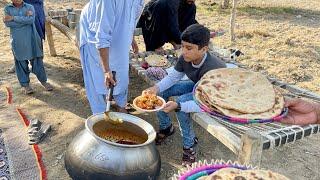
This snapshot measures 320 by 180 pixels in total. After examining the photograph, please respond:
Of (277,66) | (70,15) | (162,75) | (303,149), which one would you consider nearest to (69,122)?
(162,75)

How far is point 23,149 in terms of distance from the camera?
4184mm

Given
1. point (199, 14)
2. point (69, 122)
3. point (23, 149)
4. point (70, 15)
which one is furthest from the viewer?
point (199, 14)

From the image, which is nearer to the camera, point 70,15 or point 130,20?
point 130,20

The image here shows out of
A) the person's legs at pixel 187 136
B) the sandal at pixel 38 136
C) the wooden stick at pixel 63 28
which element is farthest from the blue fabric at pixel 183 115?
the wooden stick at pixel 63 28

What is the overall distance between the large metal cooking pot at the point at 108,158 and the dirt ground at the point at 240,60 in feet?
2.95

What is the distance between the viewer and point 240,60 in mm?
6719

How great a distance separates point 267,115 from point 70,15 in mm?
4069

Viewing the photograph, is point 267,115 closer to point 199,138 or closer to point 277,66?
point 199,138

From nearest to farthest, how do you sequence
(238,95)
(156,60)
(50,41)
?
(238,95) → (156,60) → (50,41)

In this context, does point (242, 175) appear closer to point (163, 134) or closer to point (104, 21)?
point (104, 21)

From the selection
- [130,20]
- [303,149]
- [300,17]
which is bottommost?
[303,149]

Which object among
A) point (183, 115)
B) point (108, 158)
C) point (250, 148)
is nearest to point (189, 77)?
point (183, 115)

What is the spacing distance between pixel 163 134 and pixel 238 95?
48.4 inches

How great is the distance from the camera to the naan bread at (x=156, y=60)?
482 centimetres
